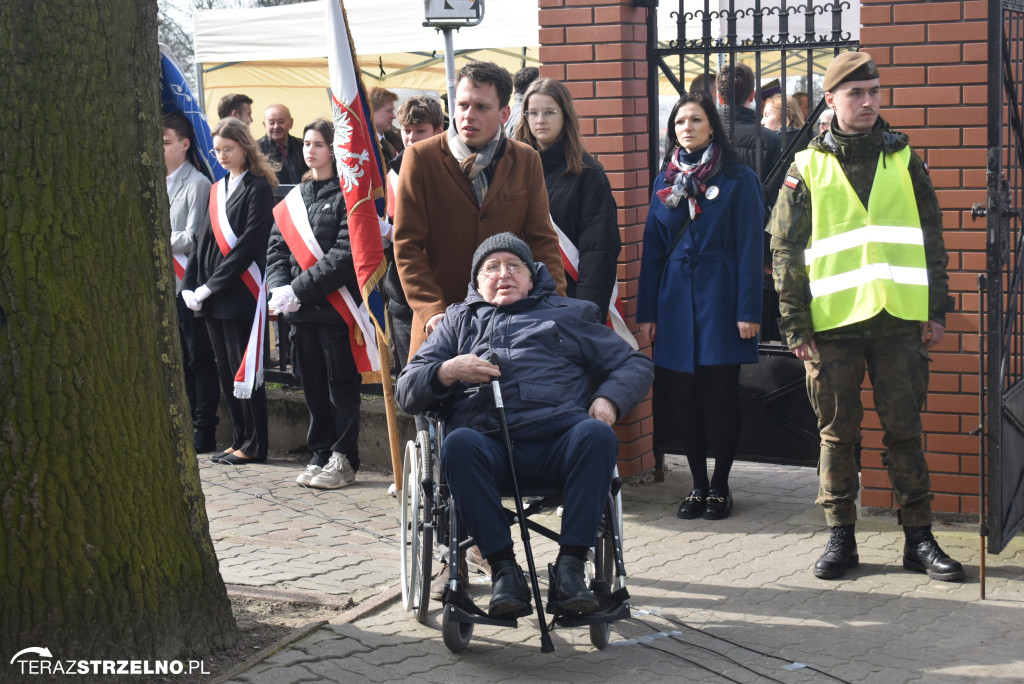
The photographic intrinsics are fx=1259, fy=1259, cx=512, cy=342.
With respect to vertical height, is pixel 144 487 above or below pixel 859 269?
below

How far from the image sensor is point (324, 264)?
7.28 m

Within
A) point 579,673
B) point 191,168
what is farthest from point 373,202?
point 579,673

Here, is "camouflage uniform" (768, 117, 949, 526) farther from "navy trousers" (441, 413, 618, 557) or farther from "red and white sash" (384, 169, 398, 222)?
"red and white sash" (384, 169, 398, 222)

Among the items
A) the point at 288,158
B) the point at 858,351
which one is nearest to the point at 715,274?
the point at 858,351

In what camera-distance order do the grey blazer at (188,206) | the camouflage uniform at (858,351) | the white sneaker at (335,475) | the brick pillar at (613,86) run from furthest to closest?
the grey blazer at (188,206) → the white sneaker at (335,475) → the brick pillar at (613,86) → the camouflage uniform at (858,351)

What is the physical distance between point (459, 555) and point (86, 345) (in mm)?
1541

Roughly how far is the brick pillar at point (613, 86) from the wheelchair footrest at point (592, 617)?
2722mm

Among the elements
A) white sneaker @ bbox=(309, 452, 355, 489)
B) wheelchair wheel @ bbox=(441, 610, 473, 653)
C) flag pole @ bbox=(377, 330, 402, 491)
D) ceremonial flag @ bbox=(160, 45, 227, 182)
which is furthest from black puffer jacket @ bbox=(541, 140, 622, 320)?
ceremonial flag @ bbox=(160, 45, 227, 182)

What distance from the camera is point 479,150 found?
5430 millimetres

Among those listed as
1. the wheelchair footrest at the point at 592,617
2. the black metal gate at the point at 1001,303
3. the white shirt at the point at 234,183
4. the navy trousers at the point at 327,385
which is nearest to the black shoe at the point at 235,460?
the navy trousers at the point at 327,385

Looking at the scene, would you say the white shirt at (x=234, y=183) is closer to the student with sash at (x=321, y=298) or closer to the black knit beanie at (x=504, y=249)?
the student with sash at (x=321, y=298)

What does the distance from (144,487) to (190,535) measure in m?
0.28

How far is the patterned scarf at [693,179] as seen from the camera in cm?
640

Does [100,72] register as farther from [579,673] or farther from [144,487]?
[579,673]
